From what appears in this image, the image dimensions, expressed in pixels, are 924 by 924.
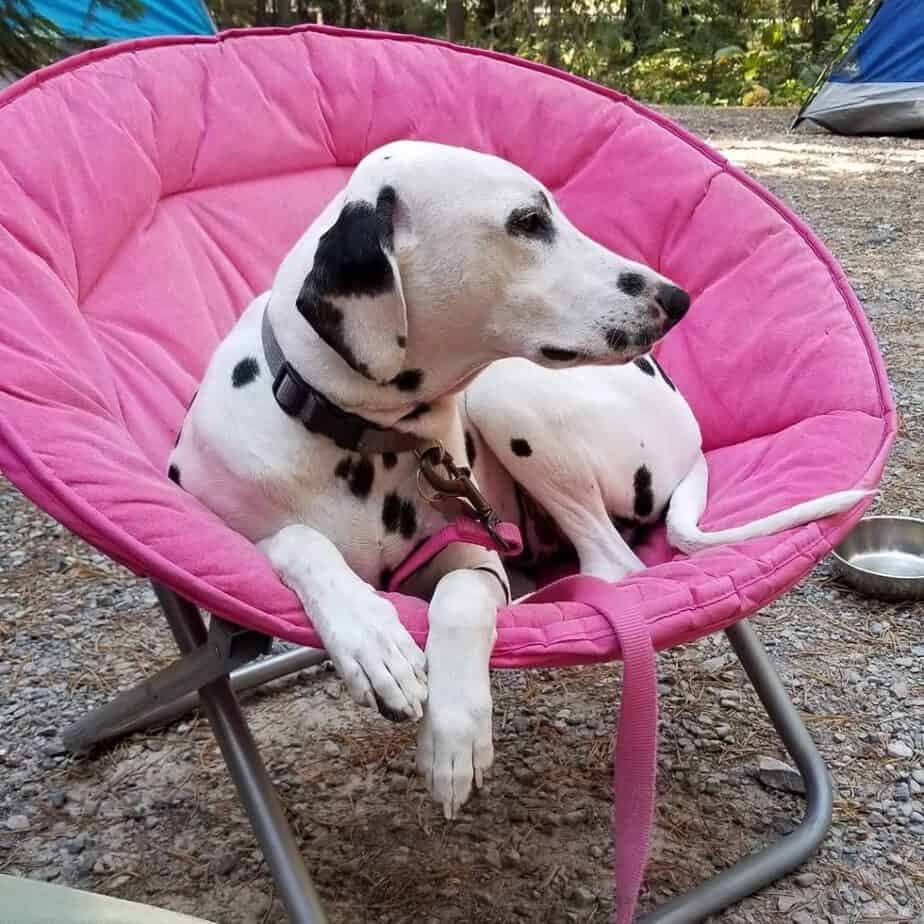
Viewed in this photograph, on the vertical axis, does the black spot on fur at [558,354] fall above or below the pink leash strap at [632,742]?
above

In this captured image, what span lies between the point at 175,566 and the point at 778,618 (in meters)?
1.90

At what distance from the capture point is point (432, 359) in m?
1.71

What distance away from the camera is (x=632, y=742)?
5.17 feet

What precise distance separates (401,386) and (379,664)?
47cm

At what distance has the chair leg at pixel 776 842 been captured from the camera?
1934mm

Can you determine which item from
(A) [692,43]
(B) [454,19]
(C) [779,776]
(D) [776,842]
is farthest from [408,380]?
(A) [692,43]

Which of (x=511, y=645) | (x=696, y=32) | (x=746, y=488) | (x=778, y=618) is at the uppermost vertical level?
(x=511, y=645)

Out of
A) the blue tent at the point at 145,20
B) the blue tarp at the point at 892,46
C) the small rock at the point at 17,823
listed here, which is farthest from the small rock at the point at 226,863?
the blue tarp at the point at 892,46

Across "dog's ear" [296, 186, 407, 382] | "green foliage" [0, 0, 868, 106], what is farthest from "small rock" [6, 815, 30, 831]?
"green foliage" [0, 0, 868, 106]

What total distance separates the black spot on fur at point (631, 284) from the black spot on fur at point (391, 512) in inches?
18.9

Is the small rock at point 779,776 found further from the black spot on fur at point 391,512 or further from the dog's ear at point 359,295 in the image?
the dog's ear at point 359,295

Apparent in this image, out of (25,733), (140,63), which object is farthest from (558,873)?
(140,63)

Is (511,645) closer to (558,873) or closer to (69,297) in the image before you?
(558,873)

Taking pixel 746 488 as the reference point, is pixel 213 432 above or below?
above
